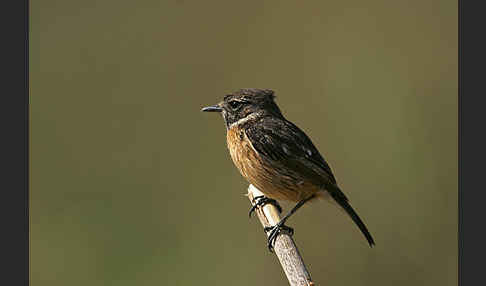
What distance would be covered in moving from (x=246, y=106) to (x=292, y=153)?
64cm

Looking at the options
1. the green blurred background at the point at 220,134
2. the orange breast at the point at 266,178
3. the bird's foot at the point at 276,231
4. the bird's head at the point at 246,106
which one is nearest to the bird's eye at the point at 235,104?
the bird's head at the point at 246,106

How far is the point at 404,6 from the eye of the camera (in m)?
9.91

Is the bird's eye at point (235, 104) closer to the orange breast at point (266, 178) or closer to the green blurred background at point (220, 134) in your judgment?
the orange breast at point (266, 178)

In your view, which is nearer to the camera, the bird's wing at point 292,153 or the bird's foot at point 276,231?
the bird's foot at point 276,231

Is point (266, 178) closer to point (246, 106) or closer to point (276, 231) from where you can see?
point (276, 231)

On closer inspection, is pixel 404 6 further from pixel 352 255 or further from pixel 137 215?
pixel 137 215

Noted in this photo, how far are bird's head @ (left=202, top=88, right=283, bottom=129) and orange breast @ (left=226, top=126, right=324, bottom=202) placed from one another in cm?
21

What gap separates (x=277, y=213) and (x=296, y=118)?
264 centimetres

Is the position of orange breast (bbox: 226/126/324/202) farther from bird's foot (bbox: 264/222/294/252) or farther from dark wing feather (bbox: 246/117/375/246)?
bird's foot (bbox: 264/222/294/252)

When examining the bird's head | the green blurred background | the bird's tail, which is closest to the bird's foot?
the bird's tail

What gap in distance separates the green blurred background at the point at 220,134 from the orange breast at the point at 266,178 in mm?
1569

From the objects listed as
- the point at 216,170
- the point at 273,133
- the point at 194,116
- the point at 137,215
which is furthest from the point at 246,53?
the point at 273,133

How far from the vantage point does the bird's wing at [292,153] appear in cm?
629

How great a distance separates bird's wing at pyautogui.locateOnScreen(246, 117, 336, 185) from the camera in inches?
248
